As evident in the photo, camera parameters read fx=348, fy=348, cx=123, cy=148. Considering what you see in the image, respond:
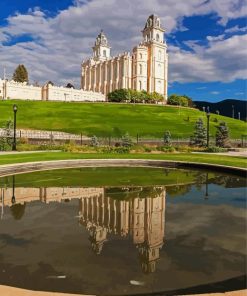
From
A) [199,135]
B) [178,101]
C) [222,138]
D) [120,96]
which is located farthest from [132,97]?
[199,135]

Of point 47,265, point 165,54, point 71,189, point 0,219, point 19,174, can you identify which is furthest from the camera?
point 165,54

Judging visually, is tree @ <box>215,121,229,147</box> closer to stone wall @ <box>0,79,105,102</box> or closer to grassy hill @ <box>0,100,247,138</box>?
grassy hill @ <box>0,100,247,138</box>

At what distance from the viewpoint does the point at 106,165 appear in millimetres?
23641

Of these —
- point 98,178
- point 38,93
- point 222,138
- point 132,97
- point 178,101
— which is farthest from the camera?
point 38,93

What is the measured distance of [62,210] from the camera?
11.1 meters

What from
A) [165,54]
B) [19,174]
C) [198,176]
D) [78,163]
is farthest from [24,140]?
[165,54]

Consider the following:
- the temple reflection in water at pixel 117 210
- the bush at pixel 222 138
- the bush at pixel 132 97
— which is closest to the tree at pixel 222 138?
the bush at pixel 222 138

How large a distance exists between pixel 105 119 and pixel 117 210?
2463 inches

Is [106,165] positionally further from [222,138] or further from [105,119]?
[105,119]

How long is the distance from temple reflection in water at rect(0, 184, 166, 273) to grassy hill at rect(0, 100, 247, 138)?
4353 centimetres

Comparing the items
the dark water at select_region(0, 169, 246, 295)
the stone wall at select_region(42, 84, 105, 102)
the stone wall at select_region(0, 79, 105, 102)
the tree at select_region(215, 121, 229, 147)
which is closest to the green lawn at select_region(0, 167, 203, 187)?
the dark water at select_region(0, 169, 246, 295)

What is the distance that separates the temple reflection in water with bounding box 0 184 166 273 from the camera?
7.89 m

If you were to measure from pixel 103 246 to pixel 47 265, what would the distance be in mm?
1396

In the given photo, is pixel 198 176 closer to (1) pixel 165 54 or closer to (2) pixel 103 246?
(2) pixel 103 246
